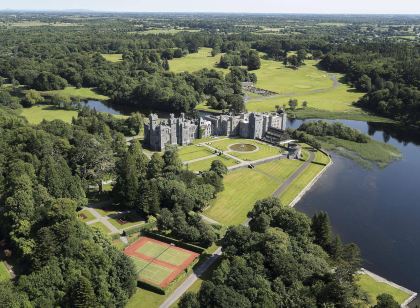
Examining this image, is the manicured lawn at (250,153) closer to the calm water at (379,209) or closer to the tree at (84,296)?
the calm water at (379,209)

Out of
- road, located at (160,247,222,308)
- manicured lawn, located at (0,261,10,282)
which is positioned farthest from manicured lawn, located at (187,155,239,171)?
manicured lawn, located at (0,261,10,282)

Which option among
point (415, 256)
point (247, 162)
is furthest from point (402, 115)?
point (415, 256)

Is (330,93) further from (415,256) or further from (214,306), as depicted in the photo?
(214,306)

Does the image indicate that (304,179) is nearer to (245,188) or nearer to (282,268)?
(245,188)

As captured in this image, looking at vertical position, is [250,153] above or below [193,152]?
below

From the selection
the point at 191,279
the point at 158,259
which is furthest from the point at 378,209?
the point at 158,259

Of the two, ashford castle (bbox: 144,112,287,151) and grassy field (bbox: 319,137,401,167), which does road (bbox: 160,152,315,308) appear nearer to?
ashford castle (bbox: 144,112,287,151)

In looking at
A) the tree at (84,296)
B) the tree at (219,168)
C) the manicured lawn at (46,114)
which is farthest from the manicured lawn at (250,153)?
the tree at (84,296)
